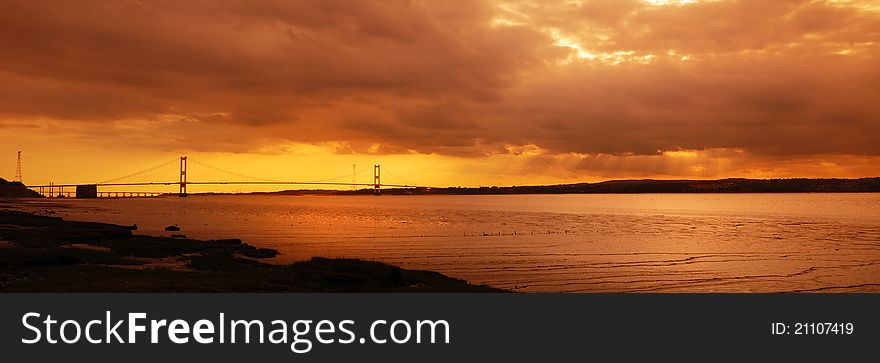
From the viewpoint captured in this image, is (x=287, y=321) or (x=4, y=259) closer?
(x=287, y=321)

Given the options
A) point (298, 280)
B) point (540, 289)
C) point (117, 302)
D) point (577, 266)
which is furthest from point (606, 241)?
point (117, 302)

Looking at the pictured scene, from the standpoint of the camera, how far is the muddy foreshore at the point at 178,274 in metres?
19.5

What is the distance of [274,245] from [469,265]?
16094 mm

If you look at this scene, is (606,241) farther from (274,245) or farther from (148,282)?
(148,282)

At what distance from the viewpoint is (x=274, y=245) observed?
4294cm

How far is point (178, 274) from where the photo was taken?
879 inches

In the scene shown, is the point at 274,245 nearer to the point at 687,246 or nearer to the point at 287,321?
the point at 687,246

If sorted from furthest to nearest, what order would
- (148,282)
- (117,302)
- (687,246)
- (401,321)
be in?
(687,246)
(148,282)
(117,302)
(401,321)

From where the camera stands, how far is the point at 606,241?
164 feet

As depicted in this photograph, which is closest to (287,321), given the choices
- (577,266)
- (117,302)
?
(117,302)

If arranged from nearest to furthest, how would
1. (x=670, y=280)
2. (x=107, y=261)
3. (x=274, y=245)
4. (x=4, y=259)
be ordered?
1. (x=4, y=259)
2. (x=107, y=261)
3. (x=670, y=280)
4. (x=274, y=245)

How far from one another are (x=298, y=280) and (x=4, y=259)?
10.7 m

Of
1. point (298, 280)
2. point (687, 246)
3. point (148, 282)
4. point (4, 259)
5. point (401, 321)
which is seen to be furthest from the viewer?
point (687, 246)

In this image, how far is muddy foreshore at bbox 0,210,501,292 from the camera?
1953 cm
